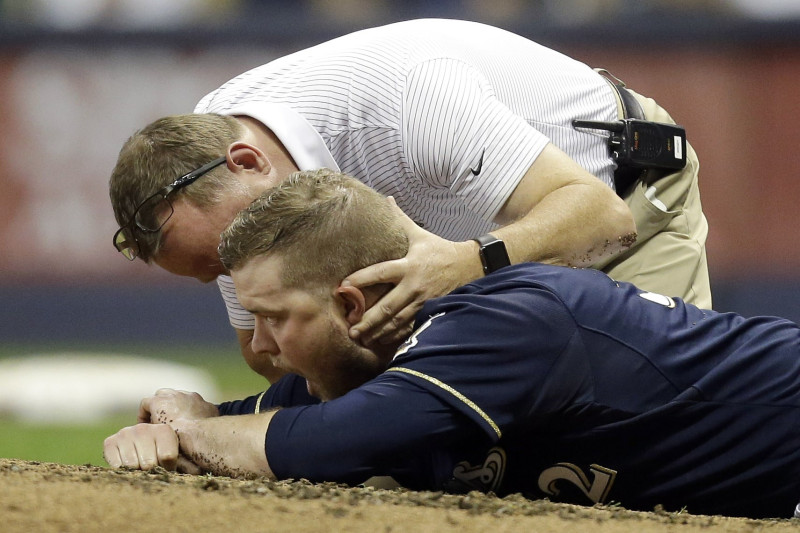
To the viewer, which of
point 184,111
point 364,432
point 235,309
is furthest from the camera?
point 184,111

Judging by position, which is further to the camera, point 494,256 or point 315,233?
point 494,256

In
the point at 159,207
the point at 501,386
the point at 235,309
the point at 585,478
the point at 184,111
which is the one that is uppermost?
the point at 184,111

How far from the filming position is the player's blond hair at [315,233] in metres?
2.28

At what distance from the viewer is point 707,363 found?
2.28 m

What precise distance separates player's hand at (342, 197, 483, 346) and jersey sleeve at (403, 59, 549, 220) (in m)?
0.37

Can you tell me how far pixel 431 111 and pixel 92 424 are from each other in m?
3.50

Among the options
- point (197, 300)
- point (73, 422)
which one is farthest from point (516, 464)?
point (197, 300)

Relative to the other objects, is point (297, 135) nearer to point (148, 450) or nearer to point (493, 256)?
point (493, 256)

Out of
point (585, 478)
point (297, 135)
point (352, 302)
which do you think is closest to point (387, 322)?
point (352, 302)

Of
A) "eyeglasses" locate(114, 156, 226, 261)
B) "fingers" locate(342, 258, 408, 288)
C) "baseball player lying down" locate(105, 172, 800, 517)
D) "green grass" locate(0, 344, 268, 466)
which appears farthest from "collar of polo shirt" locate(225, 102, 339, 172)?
"green grass" locate(0, 344, 268, 466)

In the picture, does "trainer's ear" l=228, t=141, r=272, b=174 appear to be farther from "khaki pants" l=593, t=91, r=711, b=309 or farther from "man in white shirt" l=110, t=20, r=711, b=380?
"khaki pants" l=593, t=91, r=711, b=309

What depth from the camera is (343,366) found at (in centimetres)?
236

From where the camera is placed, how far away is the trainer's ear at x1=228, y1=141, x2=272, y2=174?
2.85 meters

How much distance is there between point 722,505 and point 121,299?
16.2 ft
